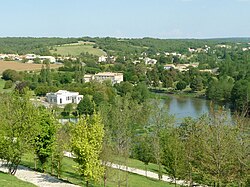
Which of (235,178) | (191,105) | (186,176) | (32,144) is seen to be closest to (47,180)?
(32,144)

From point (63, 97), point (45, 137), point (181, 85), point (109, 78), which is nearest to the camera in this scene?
point (45, 137)

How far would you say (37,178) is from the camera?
76.6ft

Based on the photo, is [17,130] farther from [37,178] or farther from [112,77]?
[112,77]

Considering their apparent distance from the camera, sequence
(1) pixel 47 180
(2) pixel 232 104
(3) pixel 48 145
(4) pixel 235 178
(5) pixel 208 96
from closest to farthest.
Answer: (4) pixel 235 178, (1) pixel 47 180, (3) pixel 48 145, (2) pixel 232 104, (5) pixel 208 96

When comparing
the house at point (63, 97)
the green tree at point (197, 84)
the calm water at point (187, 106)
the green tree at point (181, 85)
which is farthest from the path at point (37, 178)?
the green tree at point (181, 85)

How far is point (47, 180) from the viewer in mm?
23031

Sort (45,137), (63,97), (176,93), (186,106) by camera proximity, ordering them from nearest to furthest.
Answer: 1. (45,137)
2. (186,106)
3. (63,97)
4. (176,93)

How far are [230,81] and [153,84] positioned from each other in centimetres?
2468

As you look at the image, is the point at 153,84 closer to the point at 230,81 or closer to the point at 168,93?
the point at 168,93

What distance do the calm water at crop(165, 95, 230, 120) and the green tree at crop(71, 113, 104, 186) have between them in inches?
1906

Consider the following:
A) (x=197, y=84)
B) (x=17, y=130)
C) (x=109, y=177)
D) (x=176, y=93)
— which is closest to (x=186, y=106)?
(x=176, y=93)

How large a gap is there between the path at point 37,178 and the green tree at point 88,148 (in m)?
1.87

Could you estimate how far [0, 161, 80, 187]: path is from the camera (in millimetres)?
22106

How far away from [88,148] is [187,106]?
62.7 meters
